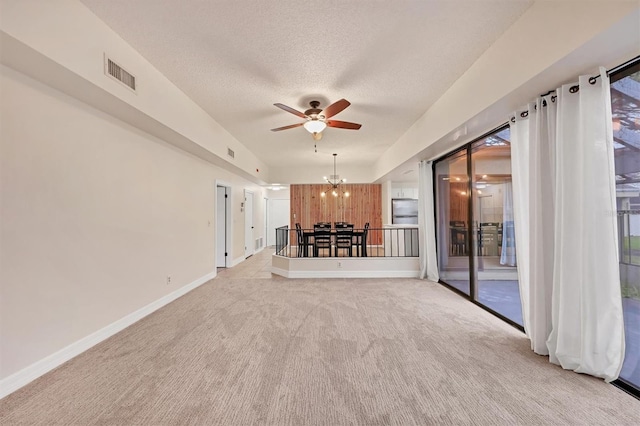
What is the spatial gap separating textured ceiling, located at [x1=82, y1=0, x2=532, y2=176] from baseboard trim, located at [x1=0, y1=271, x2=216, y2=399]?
2993mm

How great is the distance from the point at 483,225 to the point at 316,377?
313cm

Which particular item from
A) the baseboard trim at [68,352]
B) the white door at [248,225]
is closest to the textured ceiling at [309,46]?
the baseboard trim at [68,352]

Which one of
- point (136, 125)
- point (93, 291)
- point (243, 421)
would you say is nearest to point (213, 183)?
point (136, 125)

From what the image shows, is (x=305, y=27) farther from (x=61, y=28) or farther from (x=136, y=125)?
(x=136, y=125)

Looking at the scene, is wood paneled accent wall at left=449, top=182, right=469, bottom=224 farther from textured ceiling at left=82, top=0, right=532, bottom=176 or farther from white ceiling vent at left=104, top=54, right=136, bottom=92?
white ceiling vent at left=104, top=54, right=136, bottom=92

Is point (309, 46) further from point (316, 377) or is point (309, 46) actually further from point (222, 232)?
point (222, 232)

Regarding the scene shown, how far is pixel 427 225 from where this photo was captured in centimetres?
519

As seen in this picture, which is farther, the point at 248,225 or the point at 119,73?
the point at 248,225

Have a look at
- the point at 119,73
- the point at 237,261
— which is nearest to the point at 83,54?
the point at 119,73

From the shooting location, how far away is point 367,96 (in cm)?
372

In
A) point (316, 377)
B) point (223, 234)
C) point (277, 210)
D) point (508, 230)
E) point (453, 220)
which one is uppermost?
point (277, 210)

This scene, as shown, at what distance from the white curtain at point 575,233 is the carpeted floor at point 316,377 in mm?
267

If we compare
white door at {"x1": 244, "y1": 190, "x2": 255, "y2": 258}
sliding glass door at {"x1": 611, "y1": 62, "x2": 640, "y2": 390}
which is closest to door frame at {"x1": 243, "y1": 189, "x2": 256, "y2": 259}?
white door at {"x1": 244, "y1": 190, "x2": 255, "y2": 258}

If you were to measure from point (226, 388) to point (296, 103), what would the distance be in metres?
3.51
